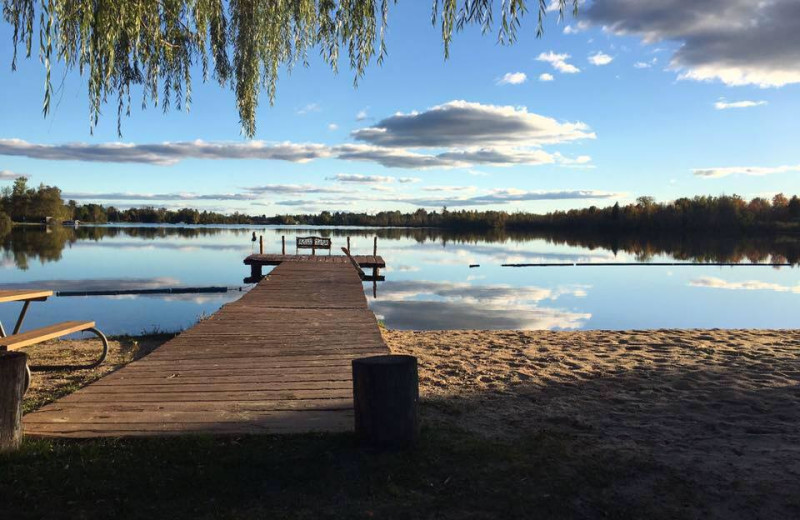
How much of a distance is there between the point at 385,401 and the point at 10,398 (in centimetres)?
205

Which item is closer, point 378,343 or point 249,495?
point 249,495

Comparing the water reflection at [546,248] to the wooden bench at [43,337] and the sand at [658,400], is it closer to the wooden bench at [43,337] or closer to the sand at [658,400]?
the wooden bench at [43,337]

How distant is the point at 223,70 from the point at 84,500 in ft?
13.3

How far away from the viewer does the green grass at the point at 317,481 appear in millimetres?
2455

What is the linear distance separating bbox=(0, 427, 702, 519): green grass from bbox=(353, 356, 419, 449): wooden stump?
4.0 inches

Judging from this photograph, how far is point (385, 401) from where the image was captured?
303 centimetres

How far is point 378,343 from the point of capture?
5512 millimetres

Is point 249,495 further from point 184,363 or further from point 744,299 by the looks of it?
point 744,299

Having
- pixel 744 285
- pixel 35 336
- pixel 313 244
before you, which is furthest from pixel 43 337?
pixel 744 285

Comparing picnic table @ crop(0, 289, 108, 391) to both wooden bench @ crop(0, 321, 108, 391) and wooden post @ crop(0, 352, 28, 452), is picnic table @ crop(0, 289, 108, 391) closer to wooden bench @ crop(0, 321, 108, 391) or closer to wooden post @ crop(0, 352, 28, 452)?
wooden bench @ crop(0, 321, 108, 391)

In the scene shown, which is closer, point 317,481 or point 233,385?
point 317,481

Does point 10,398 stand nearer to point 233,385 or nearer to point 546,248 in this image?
point 233,385

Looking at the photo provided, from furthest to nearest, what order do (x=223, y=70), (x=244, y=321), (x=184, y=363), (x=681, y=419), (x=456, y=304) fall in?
(x=456, y=304) < (x=244, y=321) < (x=223, y=70) < (x=184, y=363) < (x=681, y=419)

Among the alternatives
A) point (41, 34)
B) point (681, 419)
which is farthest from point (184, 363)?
point (681, 419)
